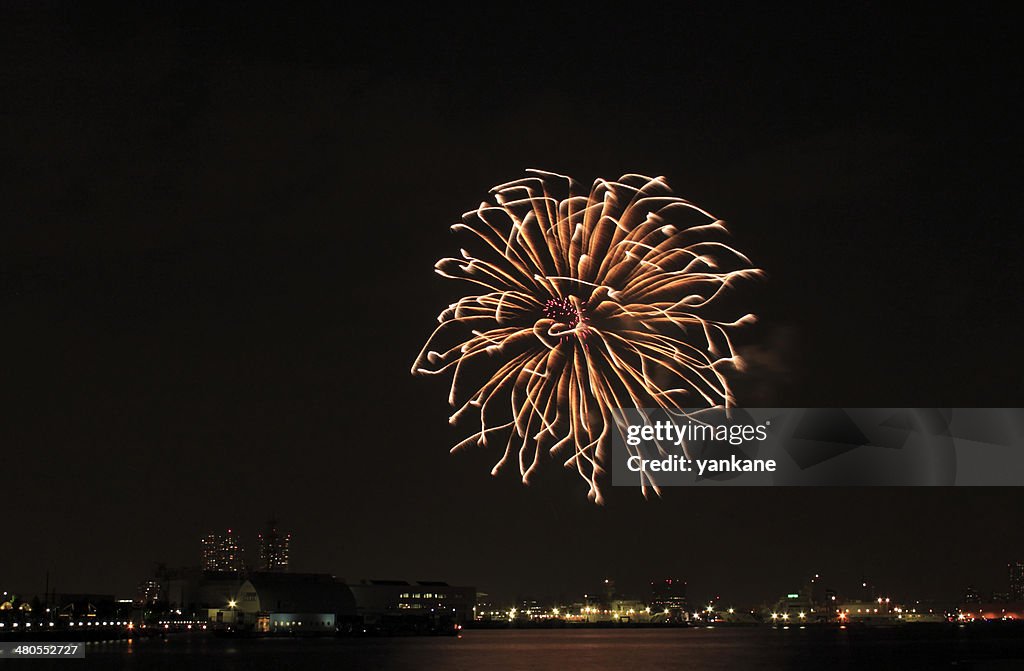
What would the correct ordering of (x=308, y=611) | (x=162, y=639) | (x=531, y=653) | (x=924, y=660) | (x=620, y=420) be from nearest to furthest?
(x=620, y=420) → (x=924, y=660) → (x=531, y=653) → (x=162, y=639) → (x=308, y=611)

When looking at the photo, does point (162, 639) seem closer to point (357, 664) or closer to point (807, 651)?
point (357, 664)

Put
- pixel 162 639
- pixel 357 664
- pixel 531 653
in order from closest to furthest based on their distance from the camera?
pixel 357 664
pixel 531 653
pixel 162 639

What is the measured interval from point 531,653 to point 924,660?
3372 cm

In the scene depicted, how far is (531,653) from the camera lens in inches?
4200

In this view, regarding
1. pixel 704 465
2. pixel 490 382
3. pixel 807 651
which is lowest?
pixel 807 651

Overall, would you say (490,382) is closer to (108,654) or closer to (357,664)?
(357,664)

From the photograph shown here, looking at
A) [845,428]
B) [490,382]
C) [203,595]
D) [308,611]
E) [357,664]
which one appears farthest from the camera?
[203,595]

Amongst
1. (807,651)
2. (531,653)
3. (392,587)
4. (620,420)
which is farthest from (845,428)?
(392,587)

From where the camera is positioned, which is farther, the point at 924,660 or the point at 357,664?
the point at 924,660

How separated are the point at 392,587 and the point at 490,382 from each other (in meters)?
148

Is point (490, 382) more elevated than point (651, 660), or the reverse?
point (490, 382)

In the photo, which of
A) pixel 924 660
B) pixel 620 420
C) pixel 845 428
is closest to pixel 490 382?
pixel 620 420

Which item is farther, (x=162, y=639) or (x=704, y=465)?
(x=162, y=639)

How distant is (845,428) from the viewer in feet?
220
